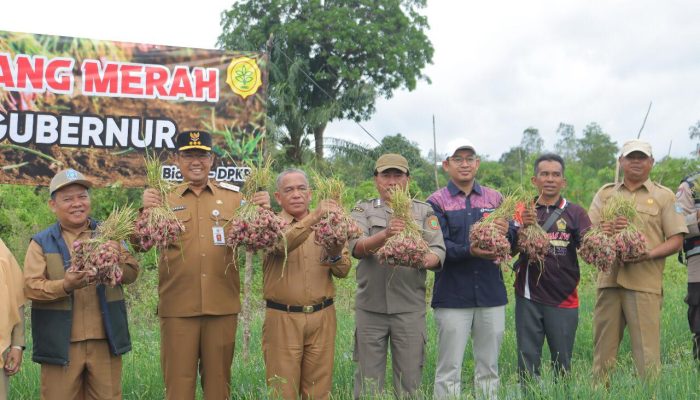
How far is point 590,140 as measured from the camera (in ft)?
166

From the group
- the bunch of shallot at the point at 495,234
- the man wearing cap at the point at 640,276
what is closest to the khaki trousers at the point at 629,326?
the man wearing cap at the point at 640,276

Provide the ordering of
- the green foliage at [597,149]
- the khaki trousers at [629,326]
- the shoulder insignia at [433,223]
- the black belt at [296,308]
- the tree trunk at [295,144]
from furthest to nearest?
1. the green foliage at [597,149]
2. the tree trunk at [295,144]
3. the khaki trousers at [629,326]
4. the shoulder insignia at [433,223]
5. the black belt at [296,308]

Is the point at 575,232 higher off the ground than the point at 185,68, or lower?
lower

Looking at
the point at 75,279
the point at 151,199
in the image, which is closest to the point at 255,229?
the point at 151,199

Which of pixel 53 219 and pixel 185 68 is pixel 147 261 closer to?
pixel 53 219

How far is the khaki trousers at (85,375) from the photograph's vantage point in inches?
165

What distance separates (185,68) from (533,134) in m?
56.6

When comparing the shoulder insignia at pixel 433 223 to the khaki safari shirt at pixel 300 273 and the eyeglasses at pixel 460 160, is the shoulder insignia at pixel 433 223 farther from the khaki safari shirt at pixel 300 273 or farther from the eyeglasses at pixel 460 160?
the khaki safari shirt at pixel 300 273

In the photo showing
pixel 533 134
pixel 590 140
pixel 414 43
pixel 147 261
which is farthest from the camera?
pixel 533 134

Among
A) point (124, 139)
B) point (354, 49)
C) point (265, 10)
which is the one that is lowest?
point (124, 139)

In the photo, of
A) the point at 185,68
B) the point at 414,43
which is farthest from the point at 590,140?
the point at 185,68

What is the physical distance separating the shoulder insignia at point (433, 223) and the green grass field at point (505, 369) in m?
1.19

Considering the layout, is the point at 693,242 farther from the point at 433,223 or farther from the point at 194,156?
the point at 194,156

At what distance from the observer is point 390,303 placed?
15.6ft
